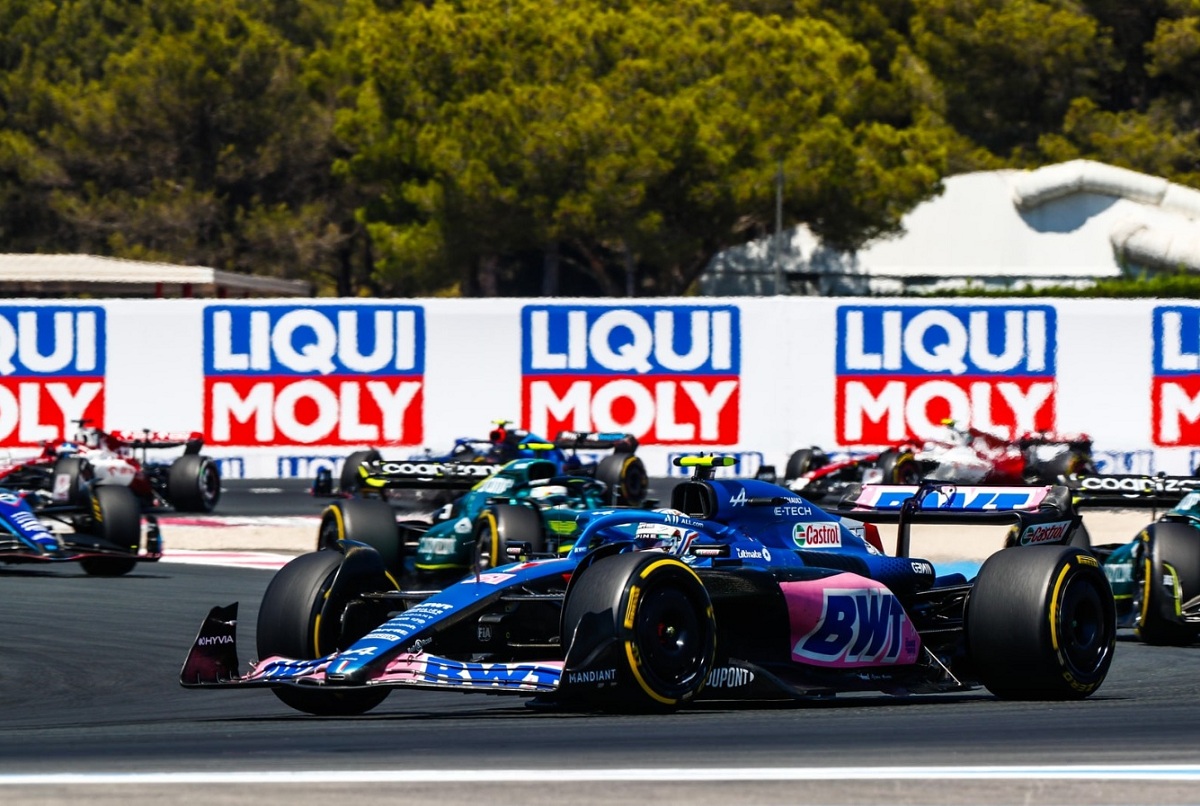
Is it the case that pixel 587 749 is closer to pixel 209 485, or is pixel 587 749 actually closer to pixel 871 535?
pixel 871 535

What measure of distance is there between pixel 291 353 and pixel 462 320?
7.44 ft

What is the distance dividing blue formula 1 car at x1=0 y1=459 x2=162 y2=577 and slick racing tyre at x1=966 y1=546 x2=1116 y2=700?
937 cm

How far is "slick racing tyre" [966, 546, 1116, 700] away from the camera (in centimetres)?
929

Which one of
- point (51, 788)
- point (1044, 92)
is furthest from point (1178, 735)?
point (1044, 92)

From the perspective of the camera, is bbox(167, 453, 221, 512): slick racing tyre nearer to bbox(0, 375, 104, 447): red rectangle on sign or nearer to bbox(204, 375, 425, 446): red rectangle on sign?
bbox(204, 375, 425, 446): red rectangle on sign

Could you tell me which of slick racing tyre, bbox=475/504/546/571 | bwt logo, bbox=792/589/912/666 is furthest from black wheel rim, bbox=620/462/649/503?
bwt logo, bbox=792/589/912/666

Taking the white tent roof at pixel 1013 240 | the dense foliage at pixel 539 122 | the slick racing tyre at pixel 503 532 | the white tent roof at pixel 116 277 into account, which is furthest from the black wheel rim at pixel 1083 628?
the white tent roof at pixel 1013 240

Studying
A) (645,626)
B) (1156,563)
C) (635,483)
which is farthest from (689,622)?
(635,483)

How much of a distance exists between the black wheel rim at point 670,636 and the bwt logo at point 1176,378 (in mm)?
18611

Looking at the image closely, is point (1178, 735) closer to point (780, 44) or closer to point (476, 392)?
point (476, 392)

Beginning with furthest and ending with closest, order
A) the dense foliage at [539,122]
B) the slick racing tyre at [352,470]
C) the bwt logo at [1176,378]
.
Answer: the dense foliage at [539,122] → the bwt logo at [1176,378] → the slick racing tyre at [352,470]

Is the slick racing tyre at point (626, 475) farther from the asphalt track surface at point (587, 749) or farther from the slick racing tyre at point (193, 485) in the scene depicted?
the asphalt track surface at point (587, 749)

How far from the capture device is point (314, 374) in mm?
26656

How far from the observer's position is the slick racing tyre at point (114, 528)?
1748 centimetres
